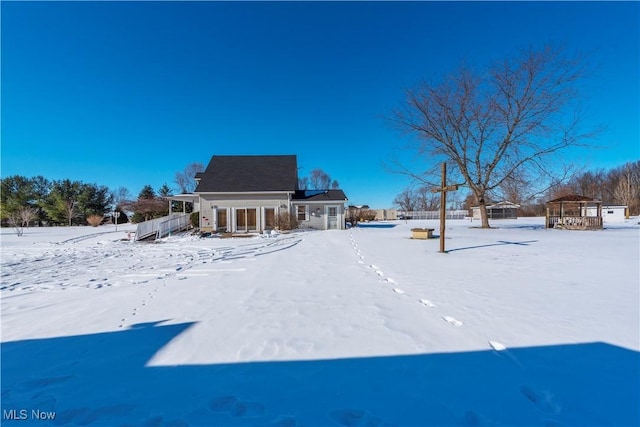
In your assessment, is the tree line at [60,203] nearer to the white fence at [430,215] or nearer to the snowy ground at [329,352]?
the snowy ground at [329,352]

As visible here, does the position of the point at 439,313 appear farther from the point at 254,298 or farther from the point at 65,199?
the point at 65,199

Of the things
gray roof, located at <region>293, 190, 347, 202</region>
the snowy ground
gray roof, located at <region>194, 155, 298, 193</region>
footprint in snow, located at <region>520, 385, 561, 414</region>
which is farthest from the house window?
footprint in snow, located at <region>520, 385, 561, 414</region>

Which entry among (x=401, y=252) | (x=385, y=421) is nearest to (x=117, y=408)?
(x=385, y=421)

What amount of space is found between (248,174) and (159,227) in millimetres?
7635

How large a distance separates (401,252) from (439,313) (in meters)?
5.87

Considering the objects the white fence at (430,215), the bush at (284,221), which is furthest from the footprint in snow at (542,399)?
the white fence at (430,215)

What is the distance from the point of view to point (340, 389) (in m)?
2.17

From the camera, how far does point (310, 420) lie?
188 cm

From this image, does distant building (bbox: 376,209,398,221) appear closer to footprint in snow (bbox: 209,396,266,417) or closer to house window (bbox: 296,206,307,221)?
house window (bbox: 296,206,307,221)

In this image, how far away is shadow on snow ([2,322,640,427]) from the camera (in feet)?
6.23

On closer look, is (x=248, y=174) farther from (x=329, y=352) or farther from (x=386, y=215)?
(x=386, y=215)
